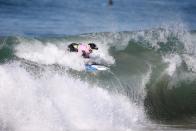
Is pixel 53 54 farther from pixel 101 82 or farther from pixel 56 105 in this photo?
pixel 56 105

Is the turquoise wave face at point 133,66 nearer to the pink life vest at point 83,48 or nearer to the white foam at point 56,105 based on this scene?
the white foam at point 56,105

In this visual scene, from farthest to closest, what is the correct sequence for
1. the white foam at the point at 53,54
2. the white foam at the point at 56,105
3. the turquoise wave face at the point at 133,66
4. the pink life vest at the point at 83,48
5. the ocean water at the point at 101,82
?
the white foam at the point at 53,54 → the pink life vest at the point at 83,48 → the turquoise wave face at the point at 133,66 → the ocean water at the point at 101,82 → the white foam at the point at 56,105

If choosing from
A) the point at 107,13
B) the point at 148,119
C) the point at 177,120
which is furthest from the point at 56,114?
the point at 107,13

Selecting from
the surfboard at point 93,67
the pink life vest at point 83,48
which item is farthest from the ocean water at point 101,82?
the pink life vest at point 83,48

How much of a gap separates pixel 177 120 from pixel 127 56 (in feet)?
13.8

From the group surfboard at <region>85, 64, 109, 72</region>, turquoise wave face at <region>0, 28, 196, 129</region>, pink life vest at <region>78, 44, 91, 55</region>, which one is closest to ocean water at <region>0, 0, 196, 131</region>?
turquoise wave face at <region>0, 28, 196, 129</region>

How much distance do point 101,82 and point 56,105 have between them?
278 cm

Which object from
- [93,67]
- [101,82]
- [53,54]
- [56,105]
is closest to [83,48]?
[93,67]

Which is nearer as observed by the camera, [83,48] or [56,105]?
[56,105]

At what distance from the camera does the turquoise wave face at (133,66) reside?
20547 millimetres

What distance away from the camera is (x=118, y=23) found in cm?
3691

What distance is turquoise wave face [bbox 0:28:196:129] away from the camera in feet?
67.4

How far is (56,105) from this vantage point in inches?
727

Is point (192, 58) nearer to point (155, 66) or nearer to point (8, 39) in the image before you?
point (155, 66)
